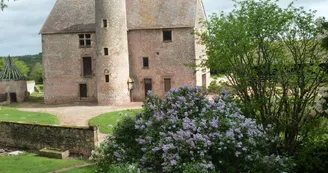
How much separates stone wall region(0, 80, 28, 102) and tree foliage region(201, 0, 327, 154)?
28.9 m

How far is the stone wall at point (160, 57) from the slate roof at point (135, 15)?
2.47ft

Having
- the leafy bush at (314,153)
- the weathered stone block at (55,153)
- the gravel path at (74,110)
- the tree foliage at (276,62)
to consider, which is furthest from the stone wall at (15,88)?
the leafy bush at (314,153)

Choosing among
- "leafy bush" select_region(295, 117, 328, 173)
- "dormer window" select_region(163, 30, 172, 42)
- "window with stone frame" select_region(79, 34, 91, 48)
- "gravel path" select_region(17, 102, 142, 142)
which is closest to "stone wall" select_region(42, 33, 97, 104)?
"window with stone frame" select_region(79, 34, 91, 48)

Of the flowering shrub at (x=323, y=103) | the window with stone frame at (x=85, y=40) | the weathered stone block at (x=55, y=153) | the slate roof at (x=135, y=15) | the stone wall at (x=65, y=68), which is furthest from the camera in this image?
the stone wall at (x=65, y=68)

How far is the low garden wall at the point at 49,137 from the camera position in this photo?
17.8 meters

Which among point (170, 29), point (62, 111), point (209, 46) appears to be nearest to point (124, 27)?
point (170, 29)

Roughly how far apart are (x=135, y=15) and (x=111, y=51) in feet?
15.0

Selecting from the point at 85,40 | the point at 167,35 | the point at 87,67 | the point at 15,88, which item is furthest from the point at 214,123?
the point at 15,88

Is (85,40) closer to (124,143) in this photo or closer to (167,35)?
(167,35)

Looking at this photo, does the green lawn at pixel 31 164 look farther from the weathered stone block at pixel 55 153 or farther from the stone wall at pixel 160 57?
the stone wall at pixel 160 57

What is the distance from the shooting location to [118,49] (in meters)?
31.8

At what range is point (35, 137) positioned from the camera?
1986 cm

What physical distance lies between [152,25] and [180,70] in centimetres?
483

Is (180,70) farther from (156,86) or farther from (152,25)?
(152,25)
